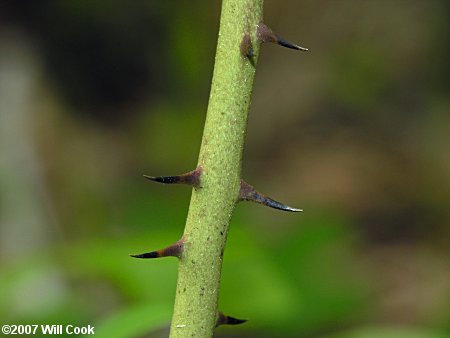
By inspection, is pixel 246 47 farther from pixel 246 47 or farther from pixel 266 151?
pixel 266 151

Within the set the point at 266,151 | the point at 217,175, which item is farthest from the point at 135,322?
the point at 266,151

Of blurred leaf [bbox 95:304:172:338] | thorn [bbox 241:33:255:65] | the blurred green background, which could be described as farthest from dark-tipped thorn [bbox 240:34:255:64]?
the blurred green background

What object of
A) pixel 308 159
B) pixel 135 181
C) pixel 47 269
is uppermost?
pixel 308 159

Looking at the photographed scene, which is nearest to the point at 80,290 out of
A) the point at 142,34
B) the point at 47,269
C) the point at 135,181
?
the point at 47,269

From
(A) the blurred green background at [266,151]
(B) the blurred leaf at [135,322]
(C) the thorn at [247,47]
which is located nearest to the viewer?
(C) the thorn at [247,47]

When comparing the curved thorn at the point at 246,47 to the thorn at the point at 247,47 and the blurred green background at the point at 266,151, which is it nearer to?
the thorn at the point at 247,47

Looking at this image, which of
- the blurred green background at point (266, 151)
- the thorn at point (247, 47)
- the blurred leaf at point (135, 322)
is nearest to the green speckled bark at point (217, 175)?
the thorn at point (247, 47)

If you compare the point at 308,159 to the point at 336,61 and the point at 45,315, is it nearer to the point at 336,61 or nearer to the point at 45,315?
the point at 336,61
